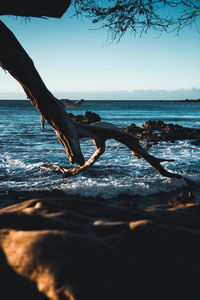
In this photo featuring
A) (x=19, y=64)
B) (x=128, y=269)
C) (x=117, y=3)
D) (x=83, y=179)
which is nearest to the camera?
(x=128, y=269)

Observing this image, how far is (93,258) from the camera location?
4.88 feet

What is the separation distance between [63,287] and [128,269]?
454 millimetres

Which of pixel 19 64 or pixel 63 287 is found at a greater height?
pixel 19 64

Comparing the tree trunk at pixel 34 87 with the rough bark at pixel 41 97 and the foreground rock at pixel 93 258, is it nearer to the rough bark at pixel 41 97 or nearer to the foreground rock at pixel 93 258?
the rough bark at pixel 41 97

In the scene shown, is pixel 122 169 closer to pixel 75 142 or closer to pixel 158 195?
pixel 158 195

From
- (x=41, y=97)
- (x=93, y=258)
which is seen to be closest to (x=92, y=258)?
(x=93, y=258)

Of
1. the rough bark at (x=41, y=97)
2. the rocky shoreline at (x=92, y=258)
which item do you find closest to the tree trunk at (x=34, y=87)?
the rough bark at (x=41, y=97)

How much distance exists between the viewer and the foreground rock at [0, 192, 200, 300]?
53.7 inches

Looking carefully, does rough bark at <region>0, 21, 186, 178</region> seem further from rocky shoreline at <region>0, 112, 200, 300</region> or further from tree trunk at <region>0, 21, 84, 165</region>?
rocky shoreline at <region>0, 112, 200, 300</region>

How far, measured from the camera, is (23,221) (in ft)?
6.32

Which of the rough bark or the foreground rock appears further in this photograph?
the rough bark

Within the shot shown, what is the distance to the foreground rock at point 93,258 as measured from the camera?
1.36 meters

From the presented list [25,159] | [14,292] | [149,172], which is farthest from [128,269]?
[25,159]

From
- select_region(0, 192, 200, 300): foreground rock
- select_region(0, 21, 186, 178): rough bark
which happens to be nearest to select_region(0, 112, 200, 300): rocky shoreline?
select_region(0, 192, 200, 300): foreground rock
